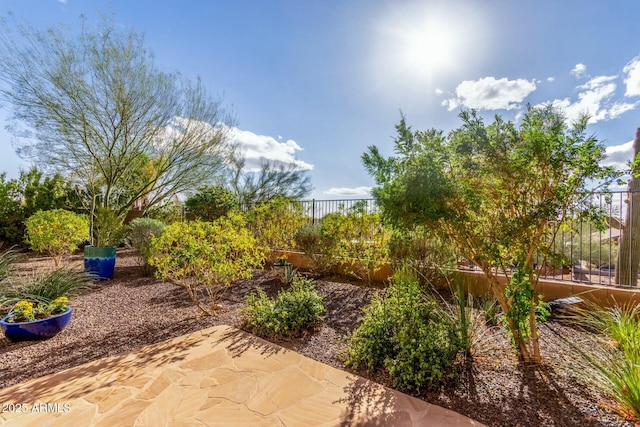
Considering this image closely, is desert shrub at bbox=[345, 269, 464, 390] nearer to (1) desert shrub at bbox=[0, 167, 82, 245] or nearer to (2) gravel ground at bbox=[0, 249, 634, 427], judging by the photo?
(2) gravel ground at bbox=[0, 249, 634, 427]

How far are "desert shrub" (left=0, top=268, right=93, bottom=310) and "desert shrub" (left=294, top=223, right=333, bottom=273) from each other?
3844 millimetres

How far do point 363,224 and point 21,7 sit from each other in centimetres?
992

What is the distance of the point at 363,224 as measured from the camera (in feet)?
19.1

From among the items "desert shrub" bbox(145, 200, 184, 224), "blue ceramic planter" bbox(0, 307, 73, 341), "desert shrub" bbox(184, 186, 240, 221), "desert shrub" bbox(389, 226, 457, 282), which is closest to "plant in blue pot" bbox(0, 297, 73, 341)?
"blue ceramic planter" bbox(0, 307, 73, 341)

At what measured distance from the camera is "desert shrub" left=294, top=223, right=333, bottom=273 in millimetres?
6168

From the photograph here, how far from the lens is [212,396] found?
2.30 m

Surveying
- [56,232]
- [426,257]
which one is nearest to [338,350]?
[426,257]

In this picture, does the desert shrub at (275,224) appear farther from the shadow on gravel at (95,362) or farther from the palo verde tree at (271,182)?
the palo verde tree at (271,182)

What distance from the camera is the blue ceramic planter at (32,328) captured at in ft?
10.6

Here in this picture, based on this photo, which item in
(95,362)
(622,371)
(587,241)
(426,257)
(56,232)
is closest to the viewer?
(622,371)

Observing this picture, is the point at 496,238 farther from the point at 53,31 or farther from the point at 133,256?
the point at 53,31

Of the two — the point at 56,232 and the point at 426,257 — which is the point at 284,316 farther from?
the point at 56,232

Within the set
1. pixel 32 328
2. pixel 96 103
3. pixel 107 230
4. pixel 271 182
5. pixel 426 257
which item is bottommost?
pixel 32 328

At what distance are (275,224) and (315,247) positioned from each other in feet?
4.33
